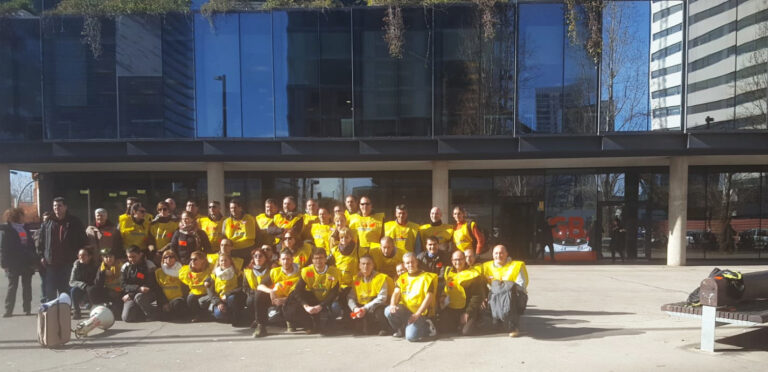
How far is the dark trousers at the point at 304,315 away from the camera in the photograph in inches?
245

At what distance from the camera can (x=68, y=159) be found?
1338cm

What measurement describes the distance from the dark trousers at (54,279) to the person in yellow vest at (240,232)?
2528 millimetres

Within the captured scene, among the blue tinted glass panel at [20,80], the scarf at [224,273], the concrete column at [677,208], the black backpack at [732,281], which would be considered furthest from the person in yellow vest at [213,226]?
the concrete column at [677,208]

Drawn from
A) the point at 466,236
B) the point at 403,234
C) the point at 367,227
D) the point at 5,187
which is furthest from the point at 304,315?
the point at 5,187

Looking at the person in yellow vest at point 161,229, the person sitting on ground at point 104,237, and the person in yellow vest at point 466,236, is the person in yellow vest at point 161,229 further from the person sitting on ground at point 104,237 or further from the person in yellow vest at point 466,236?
the person in yellow vest at point 466,236

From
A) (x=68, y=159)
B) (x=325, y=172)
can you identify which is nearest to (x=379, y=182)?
(x=325, y=172)

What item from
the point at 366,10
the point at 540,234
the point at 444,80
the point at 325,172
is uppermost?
the point at 366,10

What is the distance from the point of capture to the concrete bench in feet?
17.3

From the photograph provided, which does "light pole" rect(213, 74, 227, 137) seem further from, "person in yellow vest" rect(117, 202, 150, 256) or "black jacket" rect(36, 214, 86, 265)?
"black jacket" rect(36, 214, 86, 265)

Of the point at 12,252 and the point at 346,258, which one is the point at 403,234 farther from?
the point at 12,252

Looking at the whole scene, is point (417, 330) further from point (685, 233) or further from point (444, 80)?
point (685, 233)

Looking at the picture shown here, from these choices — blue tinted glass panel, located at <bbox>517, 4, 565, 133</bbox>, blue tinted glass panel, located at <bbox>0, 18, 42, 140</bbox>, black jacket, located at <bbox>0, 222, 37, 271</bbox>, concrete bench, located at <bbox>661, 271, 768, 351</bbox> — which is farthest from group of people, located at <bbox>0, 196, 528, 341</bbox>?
blue tinted glass panel, located at <bbox>0, 18, 42, 140</bbox>

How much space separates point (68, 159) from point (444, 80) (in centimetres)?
1132

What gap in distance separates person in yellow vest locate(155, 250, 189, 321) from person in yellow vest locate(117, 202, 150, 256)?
36.5 inches
